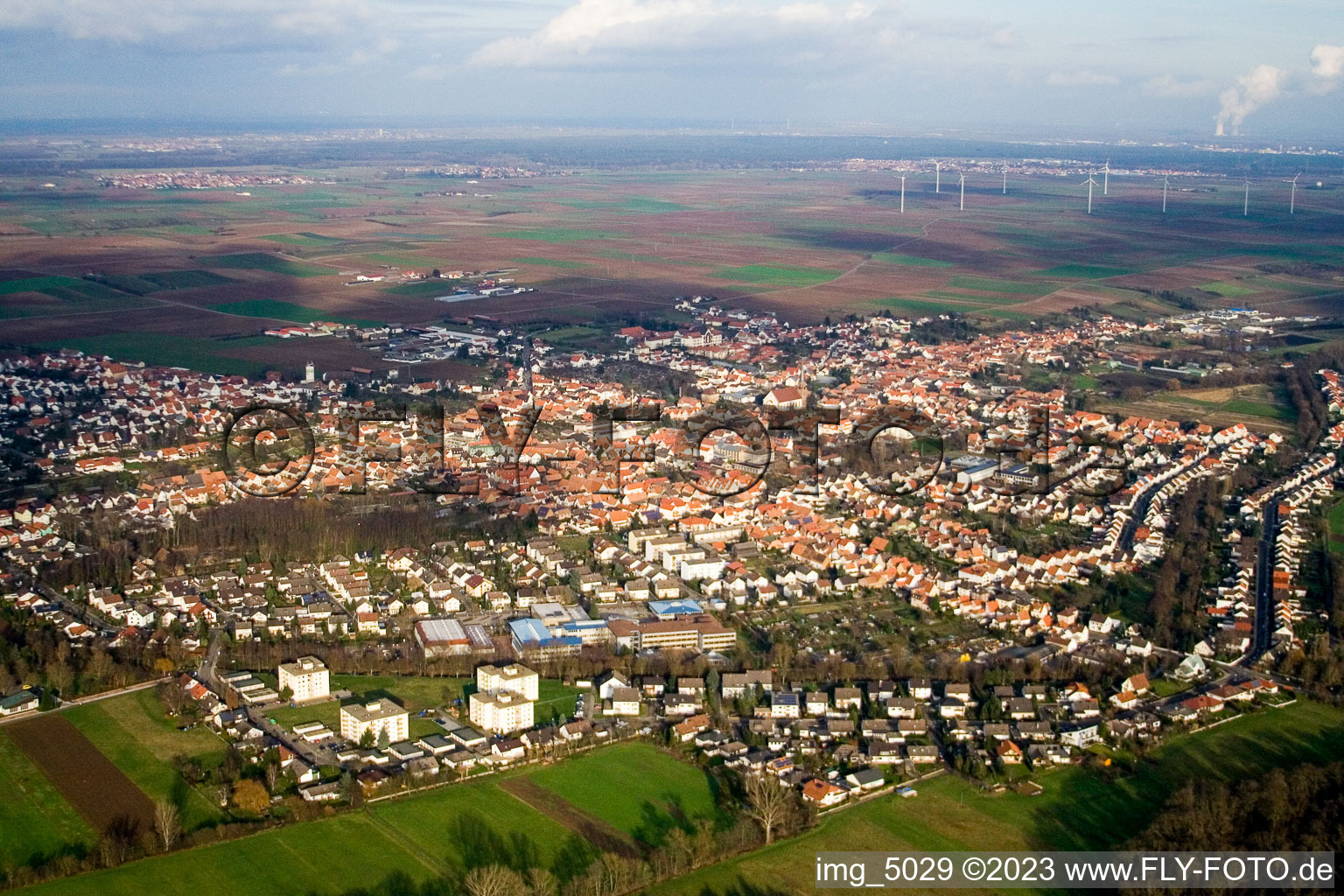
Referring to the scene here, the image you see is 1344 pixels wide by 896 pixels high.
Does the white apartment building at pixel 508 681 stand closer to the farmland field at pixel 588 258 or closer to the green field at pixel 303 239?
the farmland field at pixel 588 258

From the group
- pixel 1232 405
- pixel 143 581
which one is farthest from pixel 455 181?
pixel 143 581

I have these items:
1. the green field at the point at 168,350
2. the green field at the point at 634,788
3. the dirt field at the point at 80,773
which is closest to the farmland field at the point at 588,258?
the green field at the point at 168,350

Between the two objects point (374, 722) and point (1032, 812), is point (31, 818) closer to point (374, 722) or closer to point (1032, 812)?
point (374, 722)

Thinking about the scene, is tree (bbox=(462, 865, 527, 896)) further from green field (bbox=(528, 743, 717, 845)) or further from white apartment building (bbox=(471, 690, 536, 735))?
white apartment building (bbox=(471, 690, 536, 735))

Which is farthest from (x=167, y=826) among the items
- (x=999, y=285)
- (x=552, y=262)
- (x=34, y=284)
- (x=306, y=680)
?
(x=552, y=262)

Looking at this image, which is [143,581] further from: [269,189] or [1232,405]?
[269,189]

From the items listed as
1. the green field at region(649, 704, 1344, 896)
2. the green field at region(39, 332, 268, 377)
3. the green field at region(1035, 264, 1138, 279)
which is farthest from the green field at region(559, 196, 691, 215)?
the green field at region(649, 704, 1344, 896)
